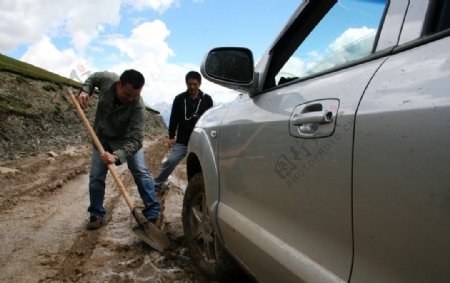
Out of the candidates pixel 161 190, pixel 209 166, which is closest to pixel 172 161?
pixel 161 190

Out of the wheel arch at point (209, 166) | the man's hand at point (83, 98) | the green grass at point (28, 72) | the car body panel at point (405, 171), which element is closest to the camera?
the car body panel at point (405, 171)

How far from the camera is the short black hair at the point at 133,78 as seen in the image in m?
4.06

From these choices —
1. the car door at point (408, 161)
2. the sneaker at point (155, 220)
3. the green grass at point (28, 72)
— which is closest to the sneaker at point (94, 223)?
the sneaker at point (155, 220)

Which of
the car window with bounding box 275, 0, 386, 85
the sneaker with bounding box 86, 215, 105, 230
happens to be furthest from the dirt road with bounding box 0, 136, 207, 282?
the car window with bounding box 275, 0, 386, 85

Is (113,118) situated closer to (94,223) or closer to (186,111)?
(94,223)

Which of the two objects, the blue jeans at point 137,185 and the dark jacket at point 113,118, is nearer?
the dark jacket at point 113,118

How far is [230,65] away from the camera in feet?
7.41

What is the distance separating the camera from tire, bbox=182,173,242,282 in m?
2.76

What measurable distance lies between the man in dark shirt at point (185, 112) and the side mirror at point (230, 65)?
3.41m

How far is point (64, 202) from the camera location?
5.57 metres

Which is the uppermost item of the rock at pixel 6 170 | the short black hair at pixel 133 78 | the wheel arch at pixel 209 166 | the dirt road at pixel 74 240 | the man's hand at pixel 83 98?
the short black hair at pixel 133 78

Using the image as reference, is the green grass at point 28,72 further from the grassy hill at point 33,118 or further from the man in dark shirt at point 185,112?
the man in dark shirt at point 185,112

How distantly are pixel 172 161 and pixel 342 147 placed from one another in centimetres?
467

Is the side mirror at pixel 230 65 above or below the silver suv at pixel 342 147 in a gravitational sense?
above
